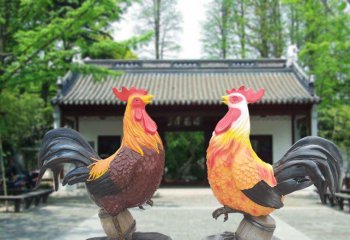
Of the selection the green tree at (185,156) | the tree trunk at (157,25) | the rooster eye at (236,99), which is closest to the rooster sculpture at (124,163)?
the rooster eye at (236,99)

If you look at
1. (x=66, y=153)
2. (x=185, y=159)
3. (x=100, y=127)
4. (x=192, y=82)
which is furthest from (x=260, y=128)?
(x=66, y=153)

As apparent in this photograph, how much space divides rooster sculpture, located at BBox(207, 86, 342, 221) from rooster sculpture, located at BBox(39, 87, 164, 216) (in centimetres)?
57

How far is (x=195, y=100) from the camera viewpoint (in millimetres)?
16188

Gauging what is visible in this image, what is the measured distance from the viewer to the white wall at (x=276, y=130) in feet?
58.5

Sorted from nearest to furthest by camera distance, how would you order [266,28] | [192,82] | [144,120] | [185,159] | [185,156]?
[144,120] → [192,82] → [185,159] → [185,156] → [266,28]

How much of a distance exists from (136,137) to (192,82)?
1443cm

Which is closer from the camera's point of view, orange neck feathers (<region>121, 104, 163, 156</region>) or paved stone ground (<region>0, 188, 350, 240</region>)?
orange neck feathers (<region>121, 104, 163, 156</region>)

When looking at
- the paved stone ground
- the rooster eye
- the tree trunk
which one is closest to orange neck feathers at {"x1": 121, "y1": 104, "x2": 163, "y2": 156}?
the rooster eye

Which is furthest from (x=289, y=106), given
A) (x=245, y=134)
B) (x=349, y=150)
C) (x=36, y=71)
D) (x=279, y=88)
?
(x=245, y=134)

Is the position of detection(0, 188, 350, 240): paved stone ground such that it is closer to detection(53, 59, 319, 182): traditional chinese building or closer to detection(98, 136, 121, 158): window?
detection(53, 59, 319, 182): traditional chinese building

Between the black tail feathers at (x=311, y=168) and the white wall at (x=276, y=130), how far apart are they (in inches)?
543

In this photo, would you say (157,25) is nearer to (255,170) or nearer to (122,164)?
(122,164)

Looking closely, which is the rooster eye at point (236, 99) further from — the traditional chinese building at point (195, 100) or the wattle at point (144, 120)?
the traditional chinese building at point (195, 100)

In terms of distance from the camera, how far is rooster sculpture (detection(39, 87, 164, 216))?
4238 millimetres
